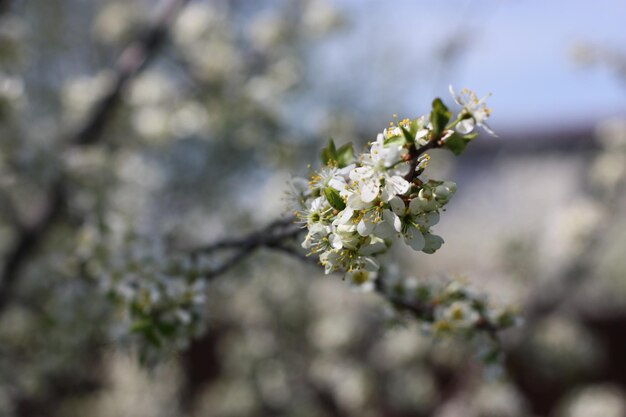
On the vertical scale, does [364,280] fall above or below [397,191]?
above

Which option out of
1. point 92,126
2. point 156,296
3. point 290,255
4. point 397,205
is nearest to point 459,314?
point 290,255

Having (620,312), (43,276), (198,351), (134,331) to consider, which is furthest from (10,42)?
(620,312)

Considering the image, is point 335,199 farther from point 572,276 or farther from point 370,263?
point 572,276

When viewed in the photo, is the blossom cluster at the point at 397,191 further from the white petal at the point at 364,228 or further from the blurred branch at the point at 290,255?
the blurred branch at the point at 290,255

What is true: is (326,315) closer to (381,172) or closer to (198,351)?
(198,351)

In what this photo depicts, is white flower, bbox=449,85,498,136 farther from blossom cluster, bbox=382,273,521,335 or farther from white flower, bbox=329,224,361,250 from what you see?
blossom cluster, bbox=382,273,521,335

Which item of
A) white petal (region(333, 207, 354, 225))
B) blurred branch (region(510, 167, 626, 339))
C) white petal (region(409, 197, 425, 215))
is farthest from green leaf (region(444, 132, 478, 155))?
blurred branch (region(510, 167, 626, 339))

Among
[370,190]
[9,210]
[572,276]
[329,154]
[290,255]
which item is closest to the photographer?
[370,190]
